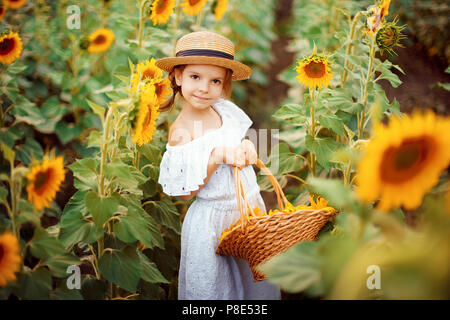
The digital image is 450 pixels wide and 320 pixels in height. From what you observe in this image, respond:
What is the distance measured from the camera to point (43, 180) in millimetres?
1035

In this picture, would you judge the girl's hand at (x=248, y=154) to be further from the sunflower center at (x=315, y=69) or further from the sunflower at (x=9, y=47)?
the sunflower at (x=9, y=47)

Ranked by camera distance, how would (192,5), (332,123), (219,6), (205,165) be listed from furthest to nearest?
(219,6) < (192,5) < (332,123) < (205,165)

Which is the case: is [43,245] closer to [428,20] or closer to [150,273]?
[150,273]

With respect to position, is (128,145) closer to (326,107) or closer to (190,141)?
(190,141)

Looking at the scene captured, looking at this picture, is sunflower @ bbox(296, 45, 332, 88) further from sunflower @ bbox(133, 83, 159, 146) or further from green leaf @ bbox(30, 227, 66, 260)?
green leaf @ bbox(30, 227, 66, 260)

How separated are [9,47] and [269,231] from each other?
47.2 inches

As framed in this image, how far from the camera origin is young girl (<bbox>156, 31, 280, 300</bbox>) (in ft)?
4.46

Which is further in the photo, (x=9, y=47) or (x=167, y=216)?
(x=167, y=216)

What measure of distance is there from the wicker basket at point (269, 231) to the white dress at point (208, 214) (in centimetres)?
13

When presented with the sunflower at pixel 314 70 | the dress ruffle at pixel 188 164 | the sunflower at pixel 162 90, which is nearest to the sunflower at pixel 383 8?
the sunflower at pixel 314 70

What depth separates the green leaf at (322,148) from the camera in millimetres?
1574

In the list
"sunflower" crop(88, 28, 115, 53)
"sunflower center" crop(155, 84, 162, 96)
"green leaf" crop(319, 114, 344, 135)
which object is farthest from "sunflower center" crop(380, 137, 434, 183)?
"sunflower" crop(88, 28, 115, 53)

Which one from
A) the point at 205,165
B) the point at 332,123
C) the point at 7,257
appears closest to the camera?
the point at 7,257

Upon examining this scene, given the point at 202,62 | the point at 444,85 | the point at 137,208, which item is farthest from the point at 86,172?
the point at 444,85
